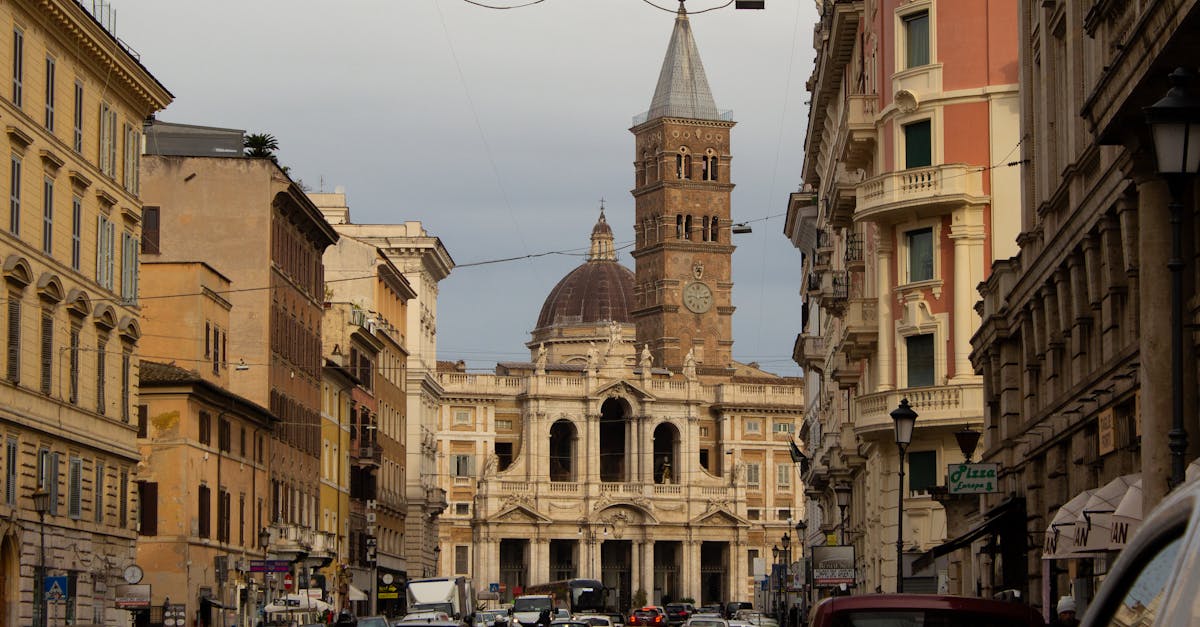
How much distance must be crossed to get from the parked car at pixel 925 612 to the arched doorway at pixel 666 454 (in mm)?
139993

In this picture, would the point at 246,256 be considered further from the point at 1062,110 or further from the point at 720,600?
the point at 720,600

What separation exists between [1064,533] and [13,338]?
23.6 metres

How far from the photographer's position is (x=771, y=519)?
153625 millimetres

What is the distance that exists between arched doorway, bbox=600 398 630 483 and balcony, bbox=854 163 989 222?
109m

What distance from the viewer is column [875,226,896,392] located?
44.1 m

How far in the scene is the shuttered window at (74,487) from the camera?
1638 inches

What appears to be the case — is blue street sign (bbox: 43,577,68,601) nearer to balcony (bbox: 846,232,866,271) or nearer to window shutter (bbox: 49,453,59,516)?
window shutter (bbox: 49,453,59,516)

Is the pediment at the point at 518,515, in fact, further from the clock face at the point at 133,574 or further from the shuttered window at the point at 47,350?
the clock face at the point at 133,574

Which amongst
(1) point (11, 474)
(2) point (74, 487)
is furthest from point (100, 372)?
(1) point (11, 474)

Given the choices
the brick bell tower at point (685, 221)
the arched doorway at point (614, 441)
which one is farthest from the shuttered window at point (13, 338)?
the brick bell tower at point (685, 221)

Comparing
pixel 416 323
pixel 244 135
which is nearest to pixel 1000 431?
pixel 244 135

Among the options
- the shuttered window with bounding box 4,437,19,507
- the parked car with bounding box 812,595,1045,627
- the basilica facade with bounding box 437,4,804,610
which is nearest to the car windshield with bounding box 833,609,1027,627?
the parked car with bounding box 812,595,1045,627

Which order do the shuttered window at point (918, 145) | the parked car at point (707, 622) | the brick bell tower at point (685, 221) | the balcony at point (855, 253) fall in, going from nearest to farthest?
the parked car at point (707, 622) < the shuttered window at point (918, 145) < the balcony at point (855, 253) < the brick bell tower at point (685, 221)

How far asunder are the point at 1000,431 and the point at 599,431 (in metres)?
121
